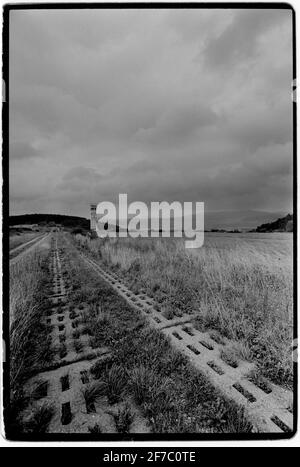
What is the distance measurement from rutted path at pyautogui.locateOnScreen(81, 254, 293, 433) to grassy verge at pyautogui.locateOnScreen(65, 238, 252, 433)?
10 cm

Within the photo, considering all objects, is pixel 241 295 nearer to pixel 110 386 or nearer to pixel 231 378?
pixel 231 378

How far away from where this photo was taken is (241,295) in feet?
12.3

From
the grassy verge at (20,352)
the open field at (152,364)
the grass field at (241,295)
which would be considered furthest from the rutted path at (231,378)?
the grassy verge at (20,352)

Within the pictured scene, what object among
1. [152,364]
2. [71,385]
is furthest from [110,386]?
[152,364]

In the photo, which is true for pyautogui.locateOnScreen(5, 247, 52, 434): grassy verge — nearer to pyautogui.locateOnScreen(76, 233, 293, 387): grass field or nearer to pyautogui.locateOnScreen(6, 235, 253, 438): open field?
pyautogui.locateOnScreen(6, 235, 253, 438): open field

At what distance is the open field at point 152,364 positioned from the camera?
5.03 ft

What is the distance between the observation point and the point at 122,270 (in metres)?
6.67

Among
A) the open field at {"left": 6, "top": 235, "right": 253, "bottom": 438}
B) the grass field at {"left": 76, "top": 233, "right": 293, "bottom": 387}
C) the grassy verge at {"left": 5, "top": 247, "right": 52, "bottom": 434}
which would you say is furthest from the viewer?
the grass field at {"left": 76, "top": 233, "right": 293, "bottom": 387}

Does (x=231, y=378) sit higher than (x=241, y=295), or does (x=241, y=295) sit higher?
(x=241, y=295)

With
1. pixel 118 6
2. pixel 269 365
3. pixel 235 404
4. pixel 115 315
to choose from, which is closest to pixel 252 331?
pixel 269 365

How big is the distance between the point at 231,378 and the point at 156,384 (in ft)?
2.27

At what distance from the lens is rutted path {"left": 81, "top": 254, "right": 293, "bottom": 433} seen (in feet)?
5.05

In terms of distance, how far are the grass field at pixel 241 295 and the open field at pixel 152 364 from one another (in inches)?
0.8

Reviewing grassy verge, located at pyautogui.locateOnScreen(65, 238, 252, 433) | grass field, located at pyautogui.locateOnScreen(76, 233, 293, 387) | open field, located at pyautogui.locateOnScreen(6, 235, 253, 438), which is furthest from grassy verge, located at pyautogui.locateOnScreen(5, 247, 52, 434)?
grass field, located at pyautogui.locateOnScreen(76, 233, 293, 387)
